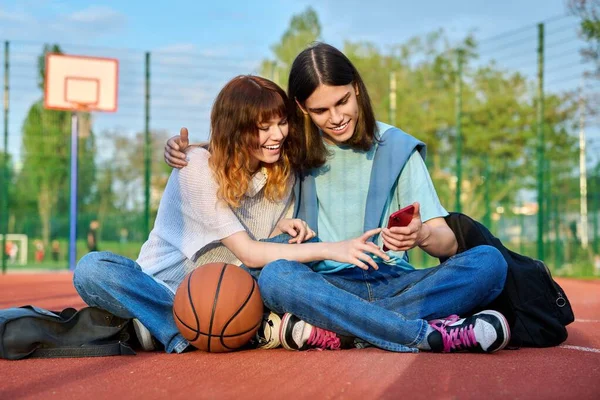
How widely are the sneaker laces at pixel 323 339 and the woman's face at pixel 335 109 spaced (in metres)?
0.89

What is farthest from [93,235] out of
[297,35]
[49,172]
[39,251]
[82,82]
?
[297,35]

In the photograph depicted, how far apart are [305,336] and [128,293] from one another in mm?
756

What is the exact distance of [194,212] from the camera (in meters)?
3.34

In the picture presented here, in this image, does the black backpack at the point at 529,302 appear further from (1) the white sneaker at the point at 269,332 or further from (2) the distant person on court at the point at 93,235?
(2) the distant person on court at the point at 93,235

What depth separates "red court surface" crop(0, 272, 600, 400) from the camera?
221 cm

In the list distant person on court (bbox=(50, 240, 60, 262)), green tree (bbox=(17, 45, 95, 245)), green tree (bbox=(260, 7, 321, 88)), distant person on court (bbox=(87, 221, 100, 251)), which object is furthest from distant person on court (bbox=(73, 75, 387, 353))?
green tree (bbox=(260, 7, 321, 88))

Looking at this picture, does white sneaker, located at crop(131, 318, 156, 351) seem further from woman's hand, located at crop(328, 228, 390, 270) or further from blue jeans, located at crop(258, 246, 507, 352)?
woman's hand, located at crop(328, 228, 390, 270)

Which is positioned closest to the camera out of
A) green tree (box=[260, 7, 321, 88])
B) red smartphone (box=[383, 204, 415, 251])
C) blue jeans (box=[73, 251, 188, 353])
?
red smartphone (box=[383, 204, 415, 251])

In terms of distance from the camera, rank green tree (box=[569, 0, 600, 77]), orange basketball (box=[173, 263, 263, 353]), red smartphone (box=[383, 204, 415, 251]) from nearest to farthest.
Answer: red smartphone (box=[383, 204, 415, 251]) → orange basketball (box=[173, 263, 263, 353]) → green tree (box=[569, 0, 600, 77])

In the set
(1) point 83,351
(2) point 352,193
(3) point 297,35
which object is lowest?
(1) point 83,351

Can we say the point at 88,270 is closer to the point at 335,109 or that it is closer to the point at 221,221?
the point at 221,221

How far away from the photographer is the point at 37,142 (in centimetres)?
1457

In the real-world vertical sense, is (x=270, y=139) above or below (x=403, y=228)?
above

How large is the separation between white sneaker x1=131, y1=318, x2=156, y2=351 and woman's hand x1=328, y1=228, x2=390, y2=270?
89 centimetres
